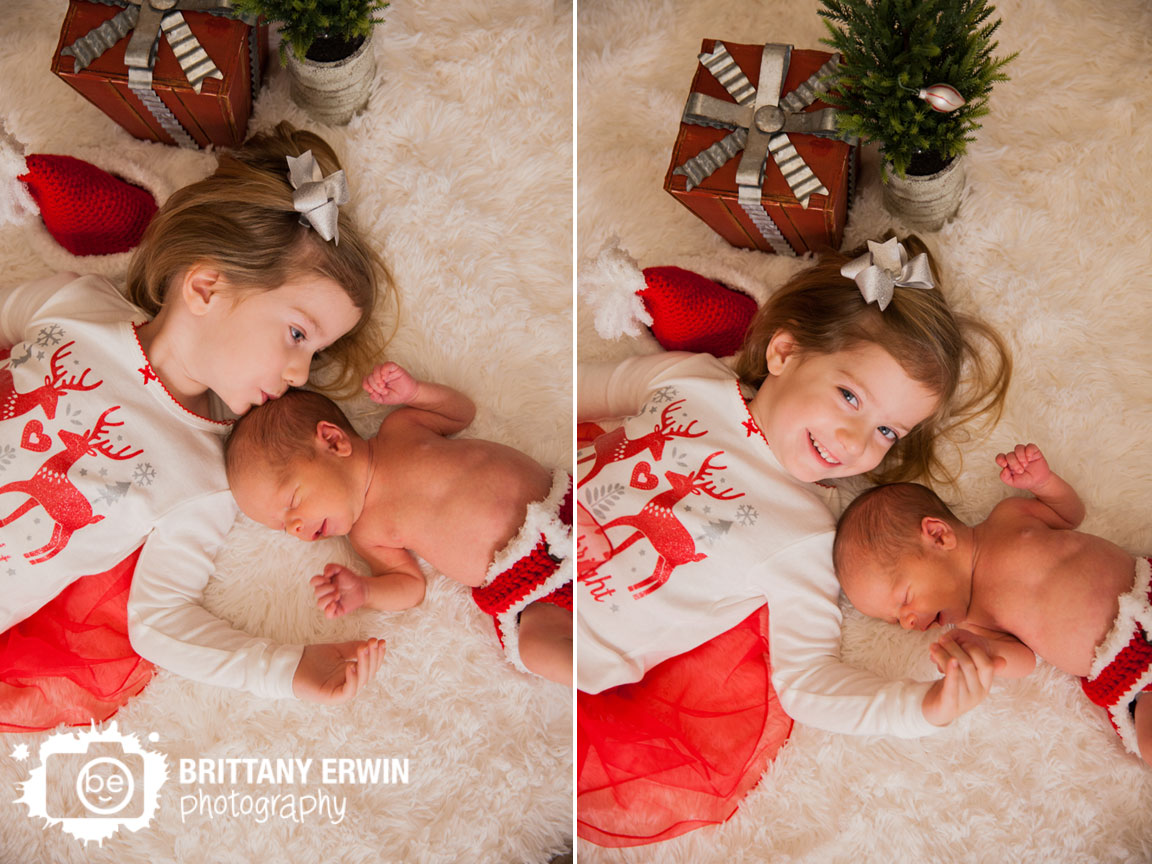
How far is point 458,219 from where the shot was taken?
126cm

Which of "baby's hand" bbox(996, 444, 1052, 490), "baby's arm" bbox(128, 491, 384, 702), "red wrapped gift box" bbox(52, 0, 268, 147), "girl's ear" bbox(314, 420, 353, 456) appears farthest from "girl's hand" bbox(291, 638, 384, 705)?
"baby's hand" bbox(996, 444, 1052, 490)

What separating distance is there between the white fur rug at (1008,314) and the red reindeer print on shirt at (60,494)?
0.67m

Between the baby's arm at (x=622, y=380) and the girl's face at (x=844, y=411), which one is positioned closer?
the girl's face at (x=844, y=411)

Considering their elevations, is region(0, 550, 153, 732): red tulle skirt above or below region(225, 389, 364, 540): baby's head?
below

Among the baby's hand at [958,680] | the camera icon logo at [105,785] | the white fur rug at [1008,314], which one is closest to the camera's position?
the camera icon logo at [105,785]

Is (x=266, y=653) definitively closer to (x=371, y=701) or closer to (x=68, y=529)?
(x=371, y=701)

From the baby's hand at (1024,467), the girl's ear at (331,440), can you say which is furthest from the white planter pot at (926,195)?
the girl's ear at (331,440)

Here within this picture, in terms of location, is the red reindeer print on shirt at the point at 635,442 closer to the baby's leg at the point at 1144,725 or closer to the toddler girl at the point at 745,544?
the toddler girl at the point at 745,544

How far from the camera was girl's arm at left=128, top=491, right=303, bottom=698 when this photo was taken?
1.17 meters

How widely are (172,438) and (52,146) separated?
1.47 ft

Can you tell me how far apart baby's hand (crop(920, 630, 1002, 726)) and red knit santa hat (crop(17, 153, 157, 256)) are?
3.95 ft

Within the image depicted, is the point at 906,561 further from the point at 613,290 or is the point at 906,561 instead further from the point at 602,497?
the point at 613,290

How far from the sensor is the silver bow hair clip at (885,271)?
3.93 ft

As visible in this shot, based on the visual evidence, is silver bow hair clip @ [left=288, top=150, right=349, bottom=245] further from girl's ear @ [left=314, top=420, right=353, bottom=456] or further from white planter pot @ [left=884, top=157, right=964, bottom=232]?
white planter pot @ [left=884, top=157, right=964, bottom=232]
